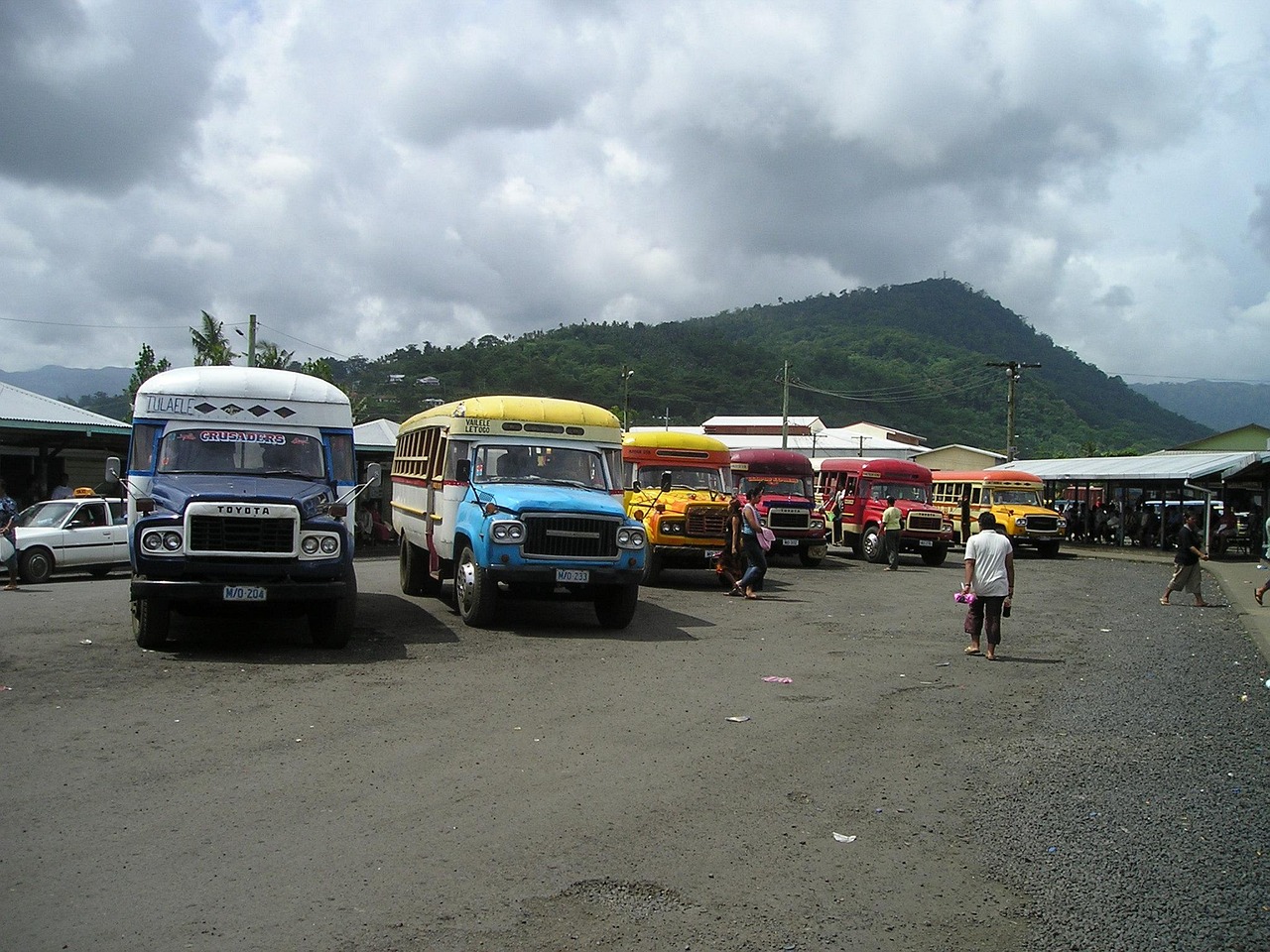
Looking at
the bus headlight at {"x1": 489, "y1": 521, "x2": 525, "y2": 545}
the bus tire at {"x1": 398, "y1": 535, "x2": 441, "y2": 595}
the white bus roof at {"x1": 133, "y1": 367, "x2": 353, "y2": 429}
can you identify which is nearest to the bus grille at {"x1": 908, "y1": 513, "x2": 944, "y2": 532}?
the bus tire at {"x1": 398, "y1": 535, "x2": 441, "y2": 595}

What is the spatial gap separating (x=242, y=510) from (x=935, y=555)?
20940mm

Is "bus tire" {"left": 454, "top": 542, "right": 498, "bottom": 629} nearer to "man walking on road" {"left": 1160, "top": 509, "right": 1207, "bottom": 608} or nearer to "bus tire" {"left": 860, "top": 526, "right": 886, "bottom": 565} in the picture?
"man walking on road" {"left": 1160, "top": 509, "right": 1207, "bottom": 608}

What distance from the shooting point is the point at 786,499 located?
24.9m

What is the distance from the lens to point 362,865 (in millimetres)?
5047

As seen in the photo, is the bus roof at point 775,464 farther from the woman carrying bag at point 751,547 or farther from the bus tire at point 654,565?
the woman carrying bag at point 751,547

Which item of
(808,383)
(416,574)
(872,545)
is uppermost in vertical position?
(808,383)

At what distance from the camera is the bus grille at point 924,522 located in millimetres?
27344

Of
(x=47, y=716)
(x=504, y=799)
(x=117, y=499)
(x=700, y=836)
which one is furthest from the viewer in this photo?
(x=117, y=499)

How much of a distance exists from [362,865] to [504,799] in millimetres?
1229

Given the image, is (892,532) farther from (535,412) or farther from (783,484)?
(535,412)

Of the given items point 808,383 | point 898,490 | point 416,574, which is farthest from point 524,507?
point 808,383

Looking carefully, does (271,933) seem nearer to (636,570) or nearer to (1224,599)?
(636,570)

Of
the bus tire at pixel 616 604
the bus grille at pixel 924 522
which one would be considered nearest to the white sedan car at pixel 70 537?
the bus tire at pixel 616 604

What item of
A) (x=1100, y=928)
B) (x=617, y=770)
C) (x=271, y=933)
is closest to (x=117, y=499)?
(x=617, y=770)
